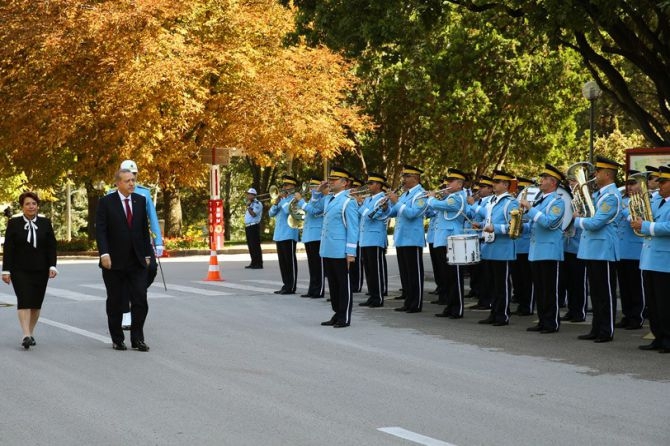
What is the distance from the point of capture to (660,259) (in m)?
12.2

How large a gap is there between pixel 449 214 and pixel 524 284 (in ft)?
4.95

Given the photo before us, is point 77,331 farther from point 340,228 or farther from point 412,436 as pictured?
point 412,436

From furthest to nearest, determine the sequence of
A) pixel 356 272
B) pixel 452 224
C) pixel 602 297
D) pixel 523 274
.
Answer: pixel 356 272 → pixel 523 274 → pixel 452 224 → pixel 602 297

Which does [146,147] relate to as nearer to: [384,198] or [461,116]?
[461,116]

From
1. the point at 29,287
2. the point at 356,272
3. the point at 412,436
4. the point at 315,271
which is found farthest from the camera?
the point at 356,272

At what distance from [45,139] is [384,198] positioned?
2095 cm

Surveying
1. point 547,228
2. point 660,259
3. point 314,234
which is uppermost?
point 547,228

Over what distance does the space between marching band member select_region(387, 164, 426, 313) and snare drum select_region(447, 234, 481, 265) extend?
1.36 metres

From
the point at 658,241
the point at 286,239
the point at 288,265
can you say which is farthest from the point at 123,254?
the point at 286,239

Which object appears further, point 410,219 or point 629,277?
point 410,219

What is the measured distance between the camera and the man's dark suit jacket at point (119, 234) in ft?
40.8

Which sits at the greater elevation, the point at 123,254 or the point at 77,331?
the point at 123,254

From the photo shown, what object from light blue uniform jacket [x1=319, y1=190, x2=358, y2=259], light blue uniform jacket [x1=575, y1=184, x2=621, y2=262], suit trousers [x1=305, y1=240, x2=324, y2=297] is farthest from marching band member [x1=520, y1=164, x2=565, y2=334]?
suit trousers [x1=305, y1=240, x2=324, y2=297]

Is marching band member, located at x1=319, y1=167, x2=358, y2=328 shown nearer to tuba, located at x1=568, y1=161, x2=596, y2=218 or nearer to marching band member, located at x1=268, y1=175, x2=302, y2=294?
tuba, located at x1=568, y1=161, x2=596, y2=218
